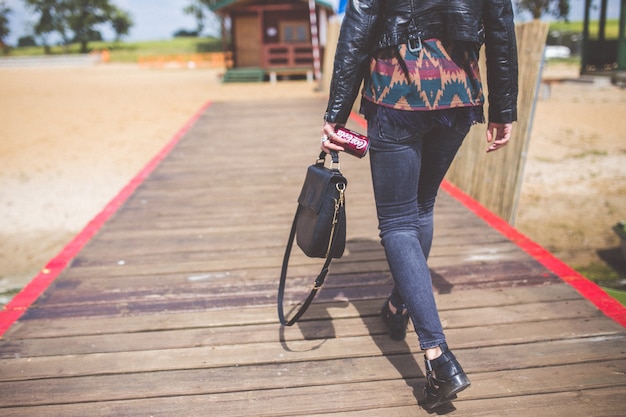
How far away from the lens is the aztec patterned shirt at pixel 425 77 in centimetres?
166

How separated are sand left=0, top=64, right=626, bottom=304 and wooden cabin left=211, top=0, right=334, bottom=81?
532 cm

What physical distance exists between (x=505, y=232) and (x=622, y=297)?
869 millimetres

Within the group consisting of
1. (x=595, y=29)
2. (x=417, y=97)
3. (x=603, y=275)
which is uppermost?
(x=595, y=29)

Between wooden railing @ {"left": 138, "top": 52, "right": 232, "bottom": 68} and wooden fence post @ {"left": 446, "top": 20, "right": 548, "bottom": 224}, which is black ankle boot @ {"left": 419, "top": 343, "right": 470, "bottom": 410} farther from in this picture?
wooden railing @ {"left": 138, "top": 52, "right": 232, "bottom": 68}

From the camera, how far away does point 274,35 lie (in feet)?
71.5

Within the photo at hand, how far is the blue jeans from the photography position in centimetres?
173

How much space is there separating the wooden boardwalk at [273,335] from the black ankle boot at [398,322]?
0.21 feet

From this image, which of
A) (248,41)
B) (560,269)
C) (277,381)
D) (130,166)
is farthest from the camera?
(248,41)

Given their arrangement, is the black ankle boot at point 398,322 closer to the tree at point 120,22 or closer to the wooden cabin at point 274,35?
the wooden cabin at point 274,35

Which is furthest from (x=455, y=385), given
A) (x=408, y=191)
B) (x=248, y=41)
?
(x=248, y=41)

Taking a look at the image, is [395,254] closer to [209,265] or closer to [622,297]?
[209,265]

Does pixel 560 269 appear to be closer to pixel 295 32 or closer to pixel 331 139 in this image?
pixel 331 139

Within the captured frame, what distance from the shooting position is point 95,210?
20.3 feet

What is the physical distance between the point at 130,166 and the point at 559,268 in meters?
6.74
